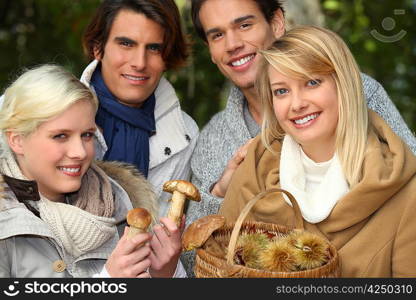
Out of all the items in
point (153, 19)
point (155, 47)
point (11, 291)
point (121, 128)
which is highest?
point (153, 19)

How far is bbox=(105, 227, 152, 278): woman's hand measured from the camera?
94.9 inches

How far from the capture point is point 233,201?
118 inches

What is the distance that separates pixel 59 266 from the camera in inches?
100

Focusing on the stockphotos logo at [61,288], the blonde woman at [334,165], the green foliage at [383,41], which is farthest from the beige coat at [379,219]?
the green foliage at [383,41]

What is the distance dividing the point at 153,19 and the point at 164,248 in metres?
1.45

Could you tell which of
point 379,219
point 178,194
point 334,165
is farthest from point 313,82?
point 178,194

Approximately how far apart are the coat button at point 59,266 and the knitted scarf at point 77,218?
78 mm

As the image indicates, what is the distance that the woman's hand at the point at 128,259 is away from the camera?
7.91 feet

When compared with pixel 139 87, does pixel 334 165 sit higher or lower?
lower

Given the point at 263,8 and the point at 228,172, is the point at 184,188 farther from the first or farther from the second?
the point at 263,8

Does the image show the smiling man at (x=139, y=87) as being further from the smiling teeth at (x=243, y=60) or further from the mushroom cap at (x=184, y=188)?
the mushroom cap at (x=184, y=188)

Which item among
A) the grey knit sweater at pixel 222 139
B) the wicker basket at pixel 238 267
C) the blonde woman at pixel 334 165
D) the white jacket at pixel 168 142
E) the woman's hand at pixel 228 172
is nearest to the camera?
the wicker basket at pixel 238 267

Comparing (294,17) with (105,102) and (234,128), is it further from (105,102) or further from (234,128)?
(105,102)

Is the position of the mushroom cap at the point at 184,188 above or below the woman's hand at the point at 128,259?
above
